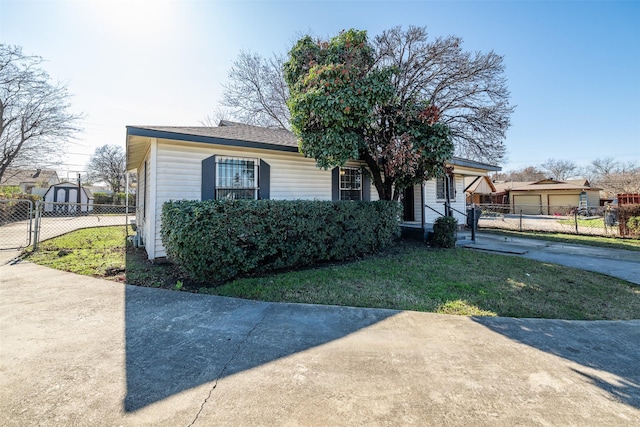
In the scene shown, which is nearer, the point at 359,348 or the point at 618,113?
the point at 359,348

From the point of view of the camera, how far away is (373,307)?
12.7 ft

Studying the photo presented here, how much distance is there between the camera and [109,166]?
38594mm

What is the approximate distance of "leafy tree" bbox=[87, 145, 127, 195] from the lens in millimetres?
38125

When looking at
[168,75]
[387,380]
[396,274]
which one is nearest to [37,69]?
[168,75]

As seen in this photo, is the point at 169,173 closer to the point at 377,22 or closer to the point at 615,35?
the point at 377,22

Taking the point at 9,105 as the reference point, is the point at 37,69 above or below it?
above

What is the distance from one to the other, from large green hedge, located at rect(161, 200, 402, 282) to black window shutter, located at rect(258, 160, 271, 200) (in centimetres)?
184

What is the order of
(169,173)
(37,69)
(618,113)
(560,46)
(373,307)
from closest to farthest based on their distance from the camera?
1. (373,307)
2. (169,173)
3. (560,46)
4. (37,69)
5. (618,113)

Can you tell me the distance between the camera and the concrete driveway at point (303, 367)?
6.20ft

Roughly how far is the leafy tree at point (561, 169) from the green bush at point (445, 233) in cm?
6248

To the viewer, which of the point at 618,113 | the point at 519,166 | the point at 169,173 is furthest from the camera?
the point at 519,166

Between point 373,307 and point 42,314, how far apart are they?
14.4 feet

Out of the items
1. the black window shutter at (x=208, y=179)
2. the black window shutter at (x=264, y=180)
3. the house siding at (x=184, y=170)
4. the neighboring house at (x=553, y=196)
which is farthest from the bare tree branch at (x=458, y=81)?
the neighboring house at (x=553, y=196)

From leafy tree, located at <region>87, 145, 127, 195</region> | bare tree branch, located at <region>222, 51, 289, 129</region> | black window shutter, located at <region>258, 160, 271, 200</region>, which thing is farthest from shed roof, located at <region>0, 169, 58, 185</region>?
black window shutter, located at <region>258, 160, 271, 200</region>
